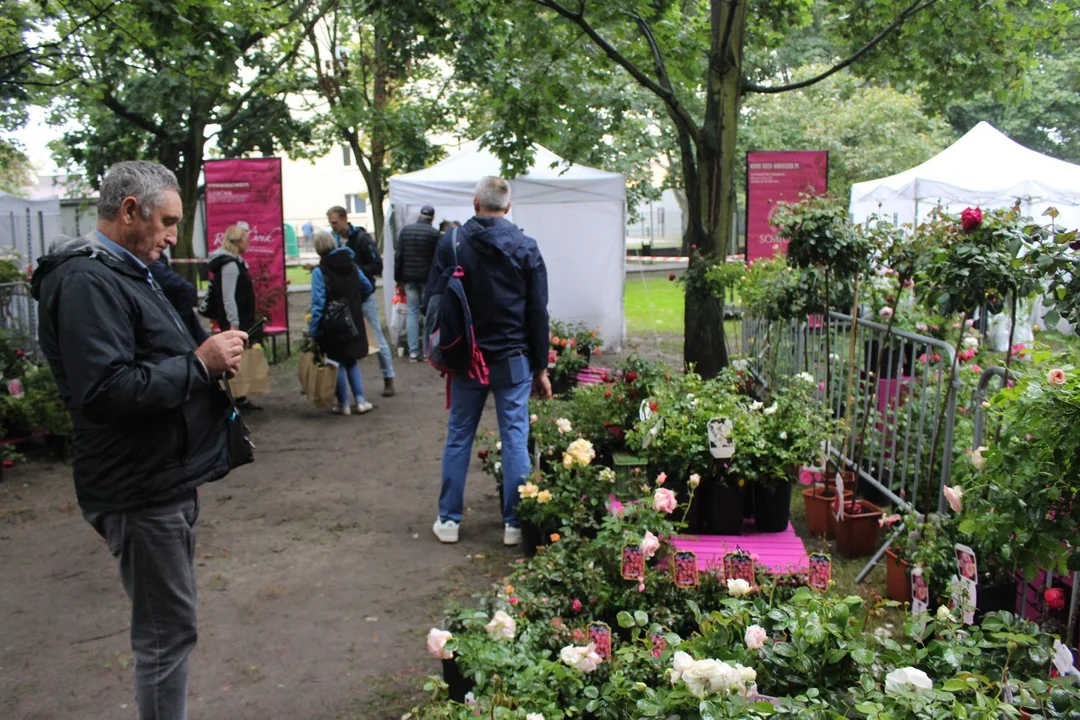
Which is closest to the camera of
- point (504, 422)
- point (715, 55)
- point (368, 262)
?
point (504, 422)

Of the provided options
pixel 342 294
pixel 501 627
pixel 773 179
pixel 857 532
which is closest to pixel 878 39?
pixel 773 179

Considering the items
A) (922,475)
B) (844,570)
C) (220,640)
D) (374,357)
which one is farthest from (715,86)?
(374,357)

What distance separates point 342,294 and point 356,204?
49.2 metres

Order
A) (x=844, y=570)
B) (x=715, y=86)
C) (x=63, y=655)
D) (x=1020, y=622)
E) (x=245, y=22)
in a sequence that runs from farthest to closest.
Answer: (x=245, y=22) → (x=715, y=86) → (x=844, y=570) → (x=63, y=655) → (x=1020, y=622)

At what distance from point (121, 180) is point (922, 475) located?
4.38 meters

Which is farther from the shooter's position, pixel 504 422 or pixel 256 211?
pixel 256 211

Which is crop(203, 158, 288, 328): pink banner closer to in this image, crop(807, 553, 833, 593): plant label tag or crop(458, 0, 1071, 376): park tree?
crop(458, 0, 1071, 376): park tree

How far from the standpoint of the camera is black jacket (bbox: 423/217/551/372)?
16.7 feet

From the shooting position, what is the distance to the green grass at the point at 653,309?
1636 cm

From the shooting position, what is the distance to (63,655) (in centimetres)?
419

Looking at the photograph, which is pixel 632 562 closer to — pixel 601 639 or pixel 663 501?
pixel 663 501

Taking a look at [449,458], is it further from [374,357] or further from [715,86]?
[374,357]

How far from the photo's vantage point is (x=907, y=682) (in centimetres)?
220

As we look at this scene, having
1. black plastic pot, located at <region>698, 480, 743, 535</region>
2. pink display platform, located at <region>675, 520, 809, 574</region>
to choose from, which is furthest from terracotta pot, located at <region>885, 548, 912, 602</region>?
black plastic pot, located at <region>698, 480, 743, 535</region>
